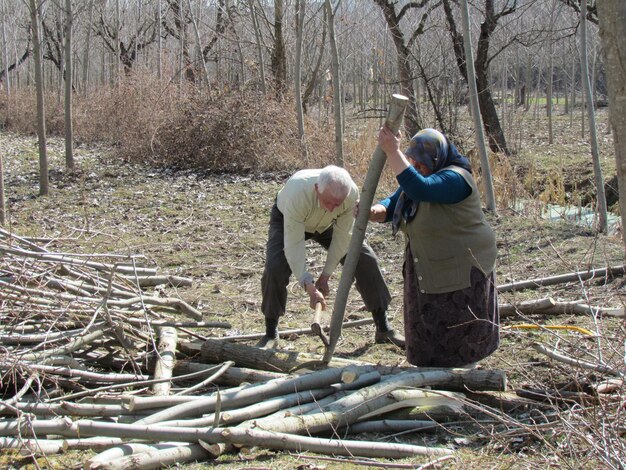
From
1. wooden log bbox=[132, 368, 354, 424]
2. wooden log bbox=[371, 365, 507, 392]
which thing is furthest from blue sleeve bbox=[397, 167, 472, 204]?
wooden log bbox=[132, 368, 354, 424]

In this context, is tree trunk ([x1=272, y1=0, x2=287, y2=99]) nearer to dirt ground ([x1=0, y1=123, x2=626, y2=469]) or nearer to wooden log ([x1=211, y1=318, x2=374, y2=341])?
dirt ground ([x1=0, y1=123, x2=626, y2=469])

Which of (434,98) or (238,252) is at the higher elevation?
(434,98)

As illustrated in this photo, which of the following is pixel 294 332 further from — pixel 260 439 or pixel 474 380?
pixel 260 439

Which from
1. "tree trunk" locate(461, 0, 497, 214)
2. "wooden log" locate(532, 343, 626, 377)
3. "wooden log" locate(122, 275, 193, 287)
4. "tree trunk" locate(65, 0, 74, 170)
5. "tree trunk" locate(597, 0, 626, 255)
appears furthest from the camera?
"tree trunk" locate(65, 0, 74, 170)

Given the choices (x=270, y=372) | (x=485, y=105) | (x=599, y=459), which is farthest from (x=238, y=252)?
(x=485, y=105)

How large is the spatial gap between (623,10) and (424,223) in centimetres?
186

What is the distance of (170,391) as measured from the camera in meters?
4.03

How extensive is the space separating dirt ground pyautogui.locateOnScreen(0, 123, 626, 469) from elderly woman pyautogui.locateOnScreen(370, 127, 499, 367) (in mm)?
370

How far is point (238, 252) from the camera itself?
8.06 metres

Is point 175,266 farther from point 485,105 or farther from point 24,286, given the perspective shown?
point 485,105

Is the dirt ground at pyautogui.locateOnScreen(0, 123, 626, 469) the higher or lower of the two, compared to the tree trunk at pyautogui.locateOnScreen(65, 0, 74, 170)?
lower

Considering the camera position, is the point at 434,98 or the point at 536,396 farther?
the point at 434,98

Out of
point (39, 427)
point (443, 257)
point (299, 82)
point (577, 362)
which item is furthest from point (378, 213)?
point (299, 82)

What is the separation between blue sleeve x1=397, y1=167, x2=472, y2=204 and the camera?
3.63m
